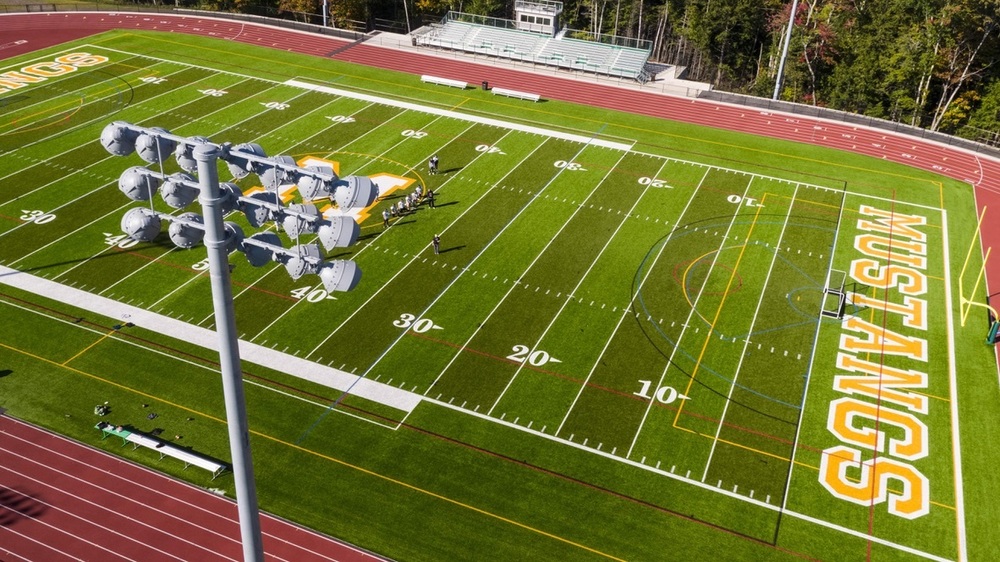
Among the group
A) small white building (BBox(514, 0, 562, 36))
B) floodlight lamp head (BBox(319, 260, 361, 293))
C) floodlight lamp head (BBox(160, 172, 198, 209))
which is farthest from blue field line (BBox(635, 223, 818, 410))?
small white building (BBox(514, 0, 562, 36))

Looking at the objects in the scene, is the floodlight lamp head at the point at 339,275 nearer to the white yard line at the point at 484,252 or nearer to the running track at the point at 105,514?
the running track at the point at 105,514

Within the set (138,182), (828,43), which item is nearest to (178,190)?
(138,182)

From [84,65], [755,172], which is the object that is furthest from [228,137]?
[755,172]

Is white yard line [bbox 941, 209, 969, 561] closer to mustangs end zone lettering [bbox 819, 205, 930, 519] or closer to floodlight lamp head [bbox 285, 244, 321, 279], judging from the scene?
mustangs end zone lettering [bbox 819, 205, 930, 519]

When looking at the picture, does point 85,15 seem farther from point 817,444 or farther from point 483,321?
point 817,444

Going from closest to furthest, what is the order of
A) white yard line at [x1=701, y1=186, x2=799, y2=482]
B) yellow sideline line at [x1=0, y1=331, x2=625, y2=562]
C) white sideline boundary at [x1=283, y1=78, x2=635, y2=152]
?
yellow sideline line at [x1=0, y1=331, x2=625, y2=562]
white yard line at [x1=701, y1=186, x2=799, y2=482]
white sideline boundary at [x1=283, y1=78, x2=635, y2=152]

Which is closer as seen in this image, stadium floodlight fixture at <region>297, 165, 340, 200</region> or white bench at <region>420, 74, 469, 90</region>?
stadium floodlight fixture at <region>297, 165, 340, 200</region>
